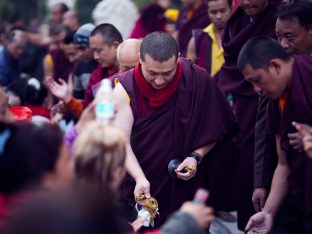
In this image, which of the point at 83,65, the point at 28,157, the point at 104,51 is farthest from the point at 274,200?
the point at 83,65

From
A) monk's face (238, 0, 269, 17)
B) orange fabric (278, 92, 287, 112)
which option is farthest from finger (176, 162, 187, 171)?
monk's face (238, 0, 269, 17)

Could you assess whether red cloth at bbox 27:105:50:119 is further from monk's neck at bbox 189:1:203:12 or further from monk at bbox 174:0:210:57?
monk's neck at bbox 189:1:203:12

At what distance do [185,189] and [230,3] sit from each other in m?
2.87

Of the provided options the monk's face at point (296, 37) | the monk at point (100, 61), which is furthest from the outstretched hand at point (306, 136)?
the monk at point (100, 61)

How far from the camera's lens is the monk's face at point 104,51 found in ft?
20.6

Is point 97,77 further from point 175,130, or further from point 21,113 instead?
point 175,130

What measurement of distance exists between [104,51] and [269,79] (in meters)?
2.49

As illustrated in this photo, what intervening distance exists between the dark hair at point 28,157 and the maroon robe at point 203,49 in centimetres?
416

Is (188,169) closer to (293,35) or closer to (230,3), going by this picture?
(293,35)

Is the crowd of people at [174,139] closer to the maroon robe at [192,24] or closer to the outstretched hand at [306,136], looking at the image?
the outstretched hand at [306,136]

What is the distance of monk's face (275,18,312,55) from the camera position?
464 centimetres

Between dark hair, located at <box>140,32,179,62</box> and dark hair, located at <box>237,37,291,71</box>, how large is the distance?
66cm

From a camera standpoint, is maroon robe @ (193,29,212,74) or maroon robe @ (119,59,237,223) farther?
maroon robe @ (193,29,212,74)

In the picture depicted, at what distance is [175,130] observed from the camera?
4.82 meters
